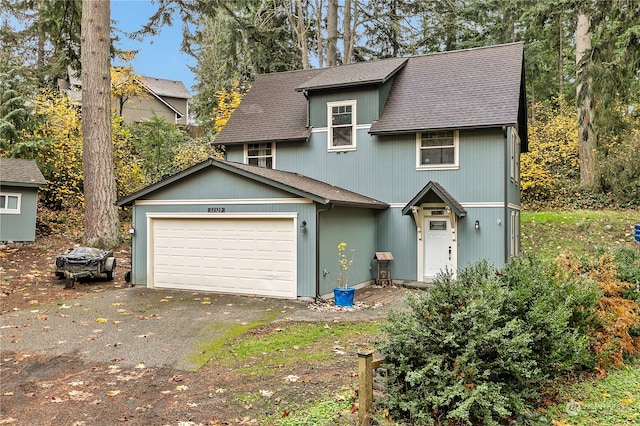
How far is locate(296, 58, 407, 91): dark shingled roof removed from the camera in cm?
1347

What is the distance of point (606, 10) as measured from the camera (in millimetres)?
10836

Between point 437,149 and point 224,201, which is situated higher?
point 437,149

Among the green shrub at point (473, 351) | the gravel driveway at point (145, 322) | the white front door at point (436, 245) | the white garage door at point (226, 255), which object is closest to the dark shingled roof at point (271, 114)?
the white garage door at point (226, 255)

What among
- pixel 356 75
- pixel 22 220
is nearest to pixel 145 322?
pixel 356 75

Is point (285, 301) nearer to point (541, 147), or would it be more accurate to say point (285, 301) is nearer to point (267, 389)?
point (267, 389)

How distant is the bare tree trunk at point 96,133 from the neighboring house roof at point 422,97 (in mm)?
3550

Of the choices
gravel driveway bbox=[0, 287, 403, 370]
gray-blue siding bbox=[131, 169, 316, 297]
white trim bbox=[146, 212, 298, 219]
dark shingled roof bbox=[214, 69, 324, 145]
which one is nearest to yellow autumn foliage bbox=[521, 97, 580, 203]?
dark shingled roof bbox=[214, 69, 324, 145]

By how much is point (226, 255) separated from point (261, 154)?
16.3ft

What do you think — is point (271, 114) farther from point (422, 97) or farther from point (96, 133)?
point (96, 133)

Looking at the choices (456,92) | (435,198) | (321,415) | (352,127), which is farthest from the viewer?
(352,127)

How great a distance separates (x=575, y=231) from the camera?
17.0 m

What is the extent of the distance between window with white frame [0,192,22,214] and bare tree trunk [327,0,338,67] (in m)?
14.0

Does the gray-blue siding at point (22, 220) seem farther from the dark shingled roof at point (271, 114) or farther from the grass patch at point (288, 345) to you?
the grass patch at point (288, 345)

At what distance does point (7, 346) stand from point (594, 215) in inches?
752
